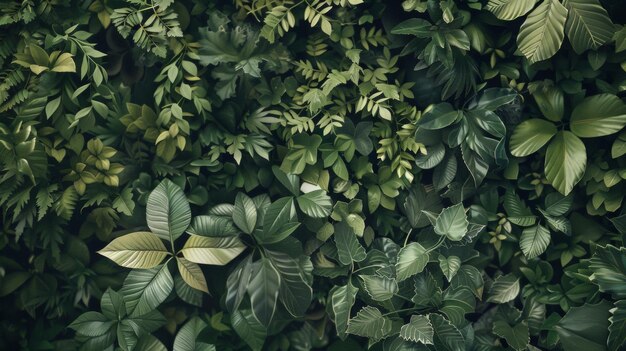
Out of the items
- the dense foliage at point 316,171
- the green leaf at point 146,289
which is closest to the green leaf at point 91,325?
the dense foliage at point 316,171

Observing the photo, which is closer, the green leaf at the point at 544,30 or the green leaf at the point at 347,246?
the green leaf at the point at 544,30

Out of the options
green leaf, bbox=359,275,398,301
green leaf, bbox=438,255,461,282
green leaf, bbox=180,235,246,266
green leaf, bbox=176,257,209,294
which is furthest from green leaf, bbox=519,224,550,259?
green leaf, bbox=176,257,209,294

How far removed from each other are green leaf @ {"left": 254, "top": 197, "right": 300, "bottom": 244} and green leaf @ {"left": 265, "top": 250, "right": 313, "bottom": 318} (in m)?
0.06

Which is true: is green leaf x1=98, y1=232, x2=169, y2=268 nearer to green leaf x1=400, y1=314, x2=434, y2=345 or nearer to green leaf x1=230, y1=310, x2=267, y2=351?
green leaf x1=230, y1=310, x2=267, y2=351

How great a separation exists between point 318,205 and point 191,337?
602 mm

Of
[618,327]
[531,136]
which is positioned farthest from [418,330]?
[531,136]

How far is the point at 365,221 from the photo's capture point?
6.72ft

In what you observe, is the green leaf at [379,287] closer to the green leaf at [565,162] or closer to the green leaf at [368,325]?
the green leaf at [368,325]

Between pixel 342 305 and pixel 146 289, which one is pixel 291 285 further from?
pixel 146 289

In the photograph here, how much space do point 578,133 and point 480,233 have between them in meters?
0.44

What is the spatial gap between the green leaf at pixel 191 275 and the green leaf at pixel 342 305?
0.41 metres

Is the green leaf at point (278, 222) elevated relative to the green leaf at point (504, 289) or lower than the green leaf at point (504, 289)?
elevated

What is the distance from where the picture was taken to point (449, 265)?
1879 mm

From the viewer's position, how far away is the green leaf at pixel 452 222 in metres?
1.87
